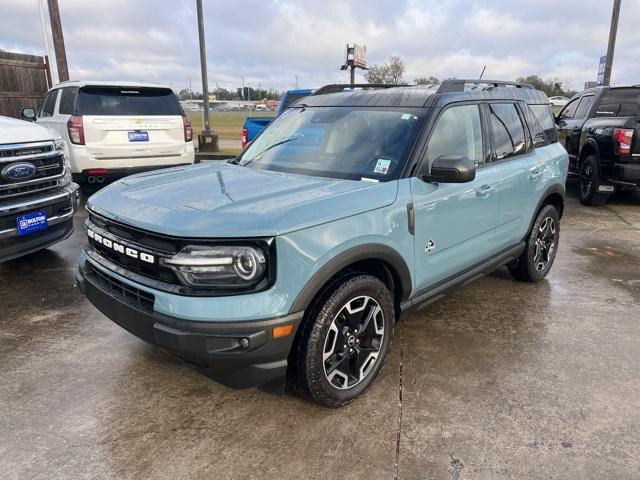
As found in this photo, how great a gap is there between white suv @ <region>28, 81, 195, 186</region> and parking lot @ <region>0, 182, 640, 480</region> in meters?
3.67

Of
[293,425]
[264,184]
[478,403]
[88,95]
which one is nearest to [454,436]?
[478,403]

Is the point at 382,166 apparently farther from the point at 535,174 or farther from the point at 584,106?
the point at 584,106

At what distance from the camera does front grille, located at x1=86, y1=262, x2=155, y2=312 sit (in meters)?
2.54

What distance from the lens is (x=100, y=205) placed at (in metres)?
2.91

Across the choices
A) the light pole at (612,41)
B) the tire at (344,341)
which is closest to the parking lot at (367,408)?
the tire at (344,341)

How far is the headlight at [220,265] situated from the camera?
2324mm

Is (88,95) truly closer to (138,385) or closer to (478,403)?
(138,385)

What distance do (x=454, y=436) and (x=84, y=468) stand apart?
6.11 feet

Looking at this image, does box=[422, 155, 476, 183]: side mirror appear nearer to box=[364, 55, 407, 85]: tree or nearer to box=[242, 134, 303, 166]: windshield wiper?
box=[242, 134, 303, 166]: windshield wiper

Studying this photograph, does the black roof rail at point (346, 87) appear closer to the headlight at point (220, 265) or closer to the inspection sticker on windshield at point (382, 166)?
the inspection sticker on windshield at point (382, 166)

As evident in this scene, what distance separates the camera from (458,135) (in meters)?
3.55

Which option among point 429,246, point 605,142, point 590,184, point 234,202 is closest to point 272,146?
point 234,202

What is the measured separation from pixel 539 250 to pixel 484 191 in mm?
1534

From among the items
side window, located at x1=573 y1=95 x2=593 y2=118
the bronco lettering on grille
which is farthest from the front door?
side window, located at x1=573 y1=95 x2=593 y2=118
